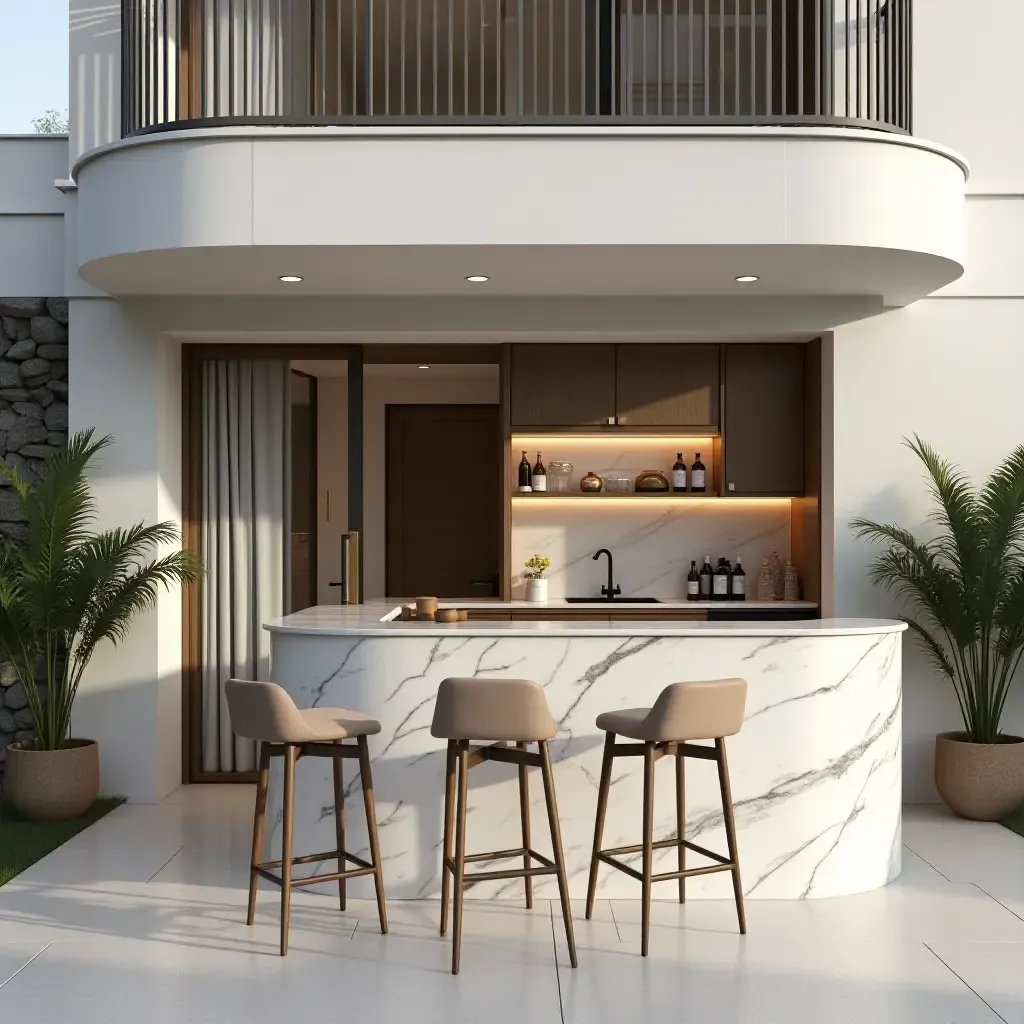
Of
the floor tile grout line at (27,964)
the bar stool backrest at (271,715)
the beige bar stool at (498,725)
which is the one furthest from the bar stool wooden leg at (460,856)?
the floor tile grout line at (27,964)

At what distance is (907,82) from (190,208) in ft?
10.6

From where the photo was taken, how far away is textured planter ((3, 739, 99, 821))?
5855mm

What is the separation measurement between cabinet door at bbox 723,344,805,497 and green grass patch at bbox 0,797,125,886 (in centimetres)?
374

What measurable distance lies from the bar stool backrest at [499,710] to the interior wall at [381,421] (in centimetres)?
470

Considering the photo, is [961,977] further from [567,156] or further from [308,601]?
[308,601]

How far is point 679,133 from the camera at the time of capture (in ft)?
16.8

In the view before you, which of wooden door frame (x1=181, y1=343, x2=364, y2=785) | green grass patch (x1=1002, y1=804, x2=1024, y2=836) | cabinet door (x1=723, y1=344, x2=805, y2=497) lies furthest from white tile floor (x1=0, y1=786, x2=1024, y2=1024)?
cabinet door (x1=723, y1=344, x2=805, y2=497)

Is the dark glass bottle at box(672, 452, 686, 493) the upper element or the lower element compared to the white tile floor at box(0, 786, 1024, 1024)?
upper

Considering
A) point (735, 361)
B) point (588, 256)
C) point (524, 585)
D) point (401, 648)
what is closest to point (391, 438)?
point (524, 585)

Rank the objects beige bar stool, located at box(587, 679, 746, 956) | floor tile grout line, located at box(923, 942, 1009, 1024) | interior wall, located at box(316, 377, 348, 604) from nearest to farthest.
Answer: floor tile grout line, located at box(923, 942, 1009, 1024)
beige bar stool, located at box(587, 679, 746, 956)
interior wall, located at box(316, 377, 348, 604)

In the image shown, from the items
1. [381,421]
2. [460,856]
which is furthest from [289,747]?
[381,421]

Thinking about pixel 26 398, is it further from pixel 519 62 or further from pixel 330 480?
pixel 519 62

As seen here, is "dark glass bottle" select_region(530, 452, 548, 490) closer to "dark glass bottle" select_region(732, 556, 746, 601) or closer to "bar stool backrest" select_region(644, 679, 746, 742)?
"dark glass bottle" select_region(732, 556, 746, 601)

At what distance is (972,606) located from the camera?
5.98 m
